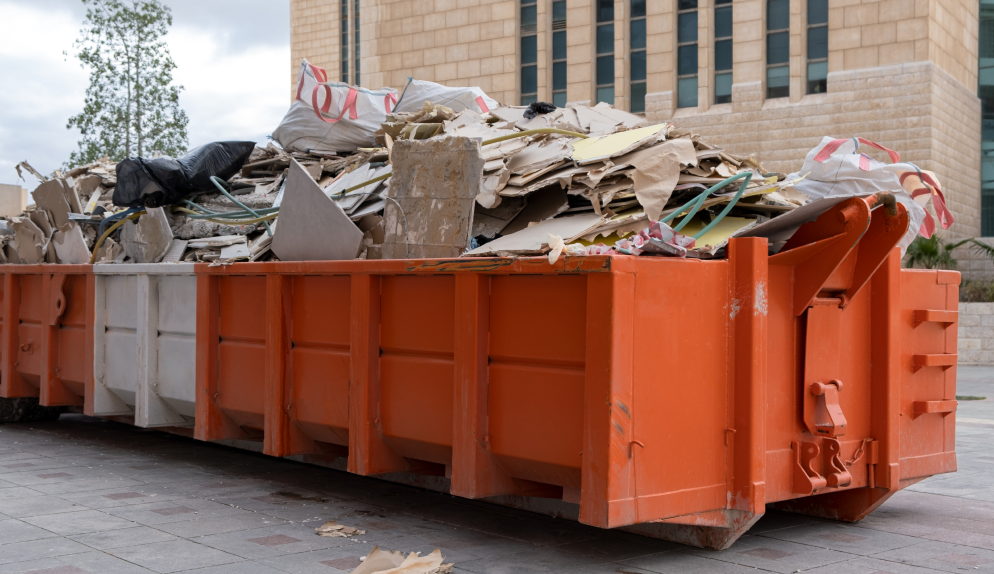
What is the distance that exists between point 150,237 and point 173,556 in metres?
3.22

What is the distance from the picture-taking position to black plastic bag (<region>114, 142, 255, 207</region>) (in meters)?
7.14

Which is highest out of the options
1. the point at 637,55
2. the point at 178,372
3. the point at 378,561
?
the point at 637,55

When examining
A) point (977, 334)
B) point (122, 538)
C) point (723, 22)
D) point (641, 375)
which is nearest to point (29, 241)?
point (122, 538)

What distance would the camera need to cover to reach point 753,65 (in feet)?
92.9

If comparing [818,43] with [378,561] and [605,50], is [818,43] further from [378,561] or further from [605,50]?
[378,561]

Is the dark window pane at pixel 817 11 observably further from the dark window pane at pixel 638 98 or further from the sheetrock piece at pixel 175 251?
the sheetrock piece at pixel 175 251

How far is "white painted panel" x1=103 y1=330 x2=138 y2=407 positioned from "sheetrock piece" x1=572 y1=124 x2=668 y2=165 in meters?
3.52

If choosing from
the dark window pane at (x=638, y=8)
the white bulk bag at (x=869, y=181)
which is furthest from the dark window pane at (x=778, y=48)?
the white bulk bag at (x=869, y=181)


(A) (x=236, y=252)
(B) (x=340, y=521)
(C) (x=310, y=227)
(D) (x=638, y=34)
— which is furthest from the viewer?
(D) (x=638, y=34)

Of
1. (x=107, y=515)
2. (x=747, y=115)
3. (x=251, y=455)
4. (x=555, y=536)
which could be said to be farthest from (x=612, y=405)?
(x=747, y=115)

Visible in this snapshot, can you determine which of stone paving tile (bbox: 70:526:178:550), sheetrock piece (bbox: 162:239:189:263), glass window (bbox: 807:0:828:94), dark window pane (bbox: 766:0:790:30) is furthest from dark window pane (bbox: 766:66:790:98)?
stone paving tile (bbox: 70:526:178:550)

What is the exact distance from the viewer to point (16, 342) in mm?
8117

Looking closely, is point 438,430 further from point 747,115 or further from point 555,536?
point 747,115

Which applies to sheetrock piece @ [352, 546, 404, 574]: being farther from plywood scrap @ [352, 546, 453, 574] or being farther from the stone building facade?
the stone building facade
